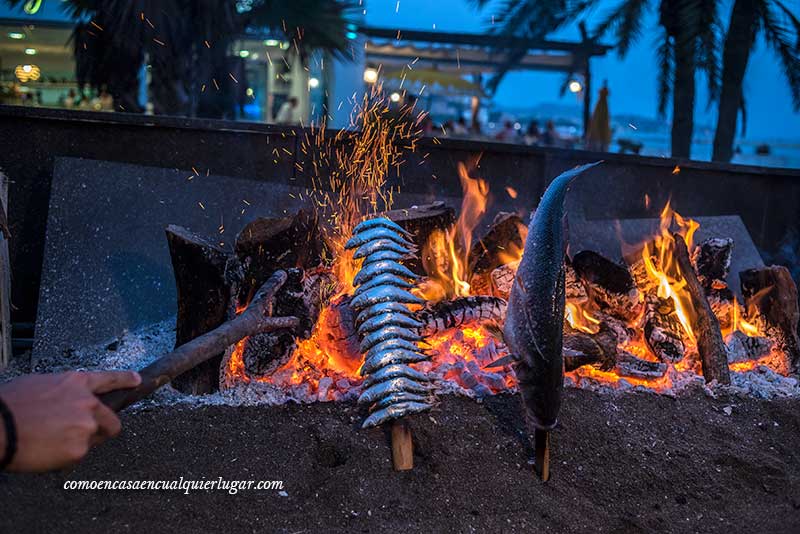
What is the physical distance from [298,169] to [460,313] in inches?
69.3

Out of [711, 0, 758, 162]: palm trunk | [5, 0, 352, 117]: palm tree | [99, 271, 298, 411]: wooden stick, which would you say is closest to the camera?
[99, 271, 298, 411]: wooden stick

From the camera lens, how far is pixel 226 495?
248 centimetres

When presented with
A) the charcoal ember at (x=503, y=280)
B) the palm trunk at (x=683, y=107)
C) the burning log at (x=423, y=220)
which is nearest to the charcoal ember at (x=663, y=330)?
the charcoal ember at (x=503, y=280)

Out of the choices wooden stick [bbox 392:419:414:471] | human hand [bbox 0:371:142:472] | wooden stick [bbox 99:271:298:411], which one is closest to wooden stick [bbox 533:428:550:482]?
wooden stick [bbox 392:419:414:471]

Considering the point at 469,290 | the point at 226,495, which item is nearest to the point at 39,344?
the point at 226,495

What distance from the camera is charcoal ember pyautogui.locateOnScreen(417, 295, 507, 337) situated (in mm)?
3535

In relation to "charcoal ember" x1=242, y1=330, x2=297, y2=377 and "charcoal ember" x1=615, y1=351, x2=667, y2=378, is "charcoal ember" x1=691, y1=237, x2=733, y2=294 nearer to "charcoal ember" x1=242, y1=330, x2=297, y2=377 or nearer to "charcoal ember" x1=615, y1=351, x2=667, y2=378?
"charcoal ember" x1=615, y1=351, x2=667, y2=378

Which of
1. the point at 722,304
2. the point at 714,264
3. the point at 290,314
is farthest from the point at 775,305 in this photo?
the point at 290,314

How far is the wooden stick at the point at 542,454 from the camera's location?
2664mm

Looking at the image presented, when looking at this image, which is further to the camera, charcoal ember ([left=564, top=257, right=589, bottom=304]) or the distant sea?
the distant sea

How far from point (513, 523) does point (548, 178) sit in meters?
3.08

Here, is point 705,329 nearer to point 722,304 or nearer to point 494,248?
point 722,304

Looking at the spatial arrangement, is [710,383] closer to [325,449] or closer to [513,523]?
[513,523]

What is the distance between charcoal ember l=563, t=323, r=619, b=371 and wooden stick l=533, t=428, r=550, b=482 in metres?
0.77
